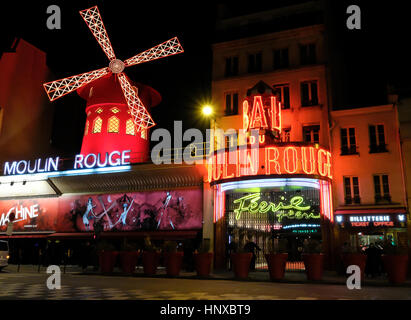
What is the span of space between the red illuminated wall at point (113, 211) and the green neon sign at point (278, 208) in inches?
74.7

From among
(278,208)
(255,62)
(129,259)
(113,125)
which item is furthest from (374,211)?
(113,125)

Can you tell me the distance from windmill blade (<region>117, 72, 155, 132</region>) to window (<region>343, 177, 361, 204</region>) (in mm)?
10313

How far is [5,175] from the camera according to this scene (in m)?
20.8

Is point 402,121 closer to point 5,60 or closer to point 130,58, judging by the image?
point 130,58

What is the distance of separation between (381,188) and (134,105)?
12.5 m

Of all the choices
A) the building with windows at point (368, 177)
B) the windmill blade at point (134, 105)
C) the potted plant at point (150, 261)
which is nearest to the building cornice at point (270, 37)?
the building with windows at point (368, 177)

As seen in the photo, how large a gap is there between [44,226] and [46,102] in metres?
8.85

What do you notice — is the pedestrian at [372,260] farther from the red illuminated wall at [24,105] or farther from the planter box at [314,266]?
the red illuminated wall at [24,105]

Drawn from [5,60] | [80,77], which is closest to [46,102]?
[5,60]

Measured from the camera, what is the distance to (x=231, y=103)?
1770 centimetres

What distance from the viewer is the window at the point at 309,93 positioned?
16312 mm

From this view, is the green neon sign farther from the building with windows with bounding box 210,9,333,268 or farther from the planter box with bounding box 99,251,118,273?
the planter box with bounding box 99,251,118,273

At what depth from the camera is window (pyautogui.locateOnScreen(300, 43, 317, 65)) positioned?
16.8m

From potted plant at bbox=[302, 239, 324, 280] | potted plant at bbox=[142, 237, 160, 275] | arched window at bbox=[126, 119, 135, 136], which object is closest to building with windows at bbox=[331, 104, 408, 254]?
potted plant at bbox=[302, 239, 324, 280]
